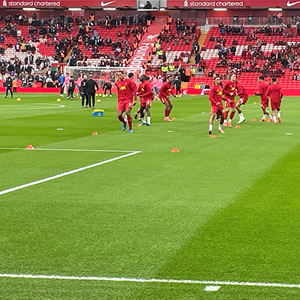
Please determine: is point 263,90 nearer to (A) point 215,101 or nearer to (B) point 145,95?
(B) point 145,95

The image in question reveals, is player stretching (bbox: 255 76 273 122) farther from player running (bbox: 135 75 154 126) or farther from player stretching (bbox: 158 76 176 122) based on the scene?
player running (bbox: 135 75 154 126)

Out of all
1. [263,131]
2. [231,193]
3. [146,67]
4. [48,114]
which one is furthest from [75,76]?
[231,193]

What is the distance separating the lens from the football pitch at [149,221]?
7.20 meters

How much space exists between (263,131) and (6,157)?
1152 cm

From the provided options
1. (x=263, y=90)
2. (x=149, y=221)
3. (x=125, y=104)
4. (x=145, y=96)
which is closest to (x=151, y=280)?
(x=149, y=221)

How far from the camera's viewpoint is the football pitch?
7.20 meters

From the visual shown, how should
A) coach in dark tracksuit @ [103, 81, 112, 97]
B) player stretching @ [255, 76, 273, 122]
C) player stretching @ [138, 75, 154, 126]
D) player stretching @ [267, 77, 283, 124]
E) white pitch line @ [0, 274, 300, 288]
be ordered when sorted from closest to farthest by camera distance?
white pitch line @ [0, 274, 300, 288], player stretching @ [138, 75, 154, 126], player stretching @ [267, 77, 283, 124], player stretching @ [255, 76, 273, 122], coach in dark tracksuit @ [103, 81, 112, 97]

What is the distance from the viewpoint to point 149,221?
33.3 ft

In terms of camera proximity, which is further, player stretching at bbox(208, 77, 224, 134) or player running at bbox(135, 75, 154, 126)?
player running at bbox(135, 75, 154, 126)

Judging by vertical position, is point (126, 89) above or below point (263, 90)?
above

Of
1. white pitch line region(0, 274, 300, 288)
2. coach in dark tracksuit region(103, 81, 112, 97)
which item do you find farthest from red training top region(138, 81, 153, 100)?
coach in dark tracksuit region(103, 81, 112, 97)

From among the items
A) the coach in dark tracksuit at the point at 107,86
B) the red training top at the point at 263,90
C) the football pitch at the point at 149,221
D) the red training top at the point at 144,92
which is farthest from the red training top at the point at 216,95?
the coach in dark tracksuit at the point at 107,86

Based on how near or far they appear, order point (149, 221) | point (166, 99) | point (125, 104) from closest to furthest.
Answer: point (149, 221), point (125, 104), point (166, 99)

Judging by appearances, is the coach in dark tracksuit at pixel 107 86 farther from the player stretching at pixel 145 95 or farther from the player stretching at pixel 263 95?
the player stretching at pixel 145 95
